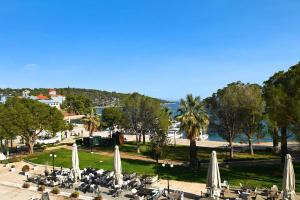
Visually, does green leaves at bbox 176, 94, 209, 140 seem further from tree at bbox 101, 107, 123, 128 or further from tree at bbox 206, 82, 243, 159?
tree at bbox 101, 107, 123, 128

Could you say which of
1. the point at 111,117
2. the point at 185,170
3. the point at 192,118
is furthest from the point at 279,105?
the point at 111,117

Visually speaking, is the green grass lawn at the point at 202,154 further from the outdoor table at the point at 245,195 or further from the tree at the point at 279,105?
the outdoor table at the point at 245,195

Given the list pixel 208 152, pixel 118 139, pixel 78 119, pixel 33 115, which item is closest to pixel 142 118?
pixel 118 139

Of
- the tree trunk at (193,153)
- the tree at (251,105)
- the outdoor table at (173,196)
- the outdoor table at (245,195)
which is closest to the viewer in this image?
the outdoor table at (245,195)

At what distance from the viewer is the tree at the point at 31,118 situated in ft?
169

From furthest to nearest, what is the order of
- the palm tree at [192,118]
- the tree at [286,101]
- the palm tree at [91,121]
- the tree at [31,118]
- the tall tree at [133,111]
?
the palm tree at [91,121], the tall tree at [133,111], the tree at [31,118], the palm tree at [192,118], the tree at [286,101]

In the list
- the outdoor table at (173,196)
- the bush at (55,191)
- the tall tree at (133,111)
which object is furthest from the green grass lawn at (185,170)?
the tall tree at (133,111)

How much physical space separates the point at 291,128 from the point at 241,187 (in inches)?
358

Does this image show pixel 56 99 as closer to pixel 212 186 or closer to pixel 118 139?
pixel 118 139

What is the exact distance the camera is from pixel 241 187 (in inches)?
1187

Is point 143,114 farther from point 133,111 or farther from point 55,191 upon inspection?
point 55,191

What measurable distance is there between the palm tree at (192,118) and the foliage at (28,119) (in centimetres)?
2509

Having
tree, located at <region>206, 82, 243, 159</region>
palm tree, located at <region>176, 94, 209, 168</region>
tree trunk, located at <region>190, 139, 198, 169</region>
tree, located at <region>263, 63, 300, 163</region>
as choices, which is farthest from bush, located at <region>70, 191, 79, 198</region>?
tree, located at <region>206, 82, 243, 159</region>

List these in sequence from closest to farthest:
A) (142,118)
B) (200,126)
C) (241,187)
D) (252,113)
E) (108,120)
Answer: (241,187), (200,126), (252,113), (142,118), (108,120)
